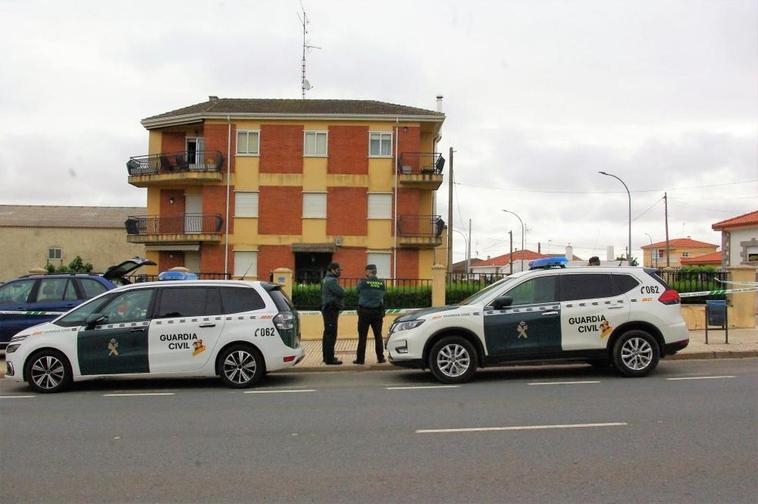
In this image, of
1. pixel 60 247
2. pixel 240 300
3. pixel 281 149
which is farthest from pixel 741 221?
pixel 60 247

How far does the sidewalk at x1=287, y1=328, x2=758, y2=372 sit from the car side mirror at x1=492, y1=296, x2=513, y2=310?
276 centimetres

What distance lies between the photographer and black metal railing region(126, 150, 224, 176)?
3425 centimetres

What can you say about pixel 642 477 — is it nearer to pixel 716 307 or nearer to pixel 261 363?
pixel 261 363

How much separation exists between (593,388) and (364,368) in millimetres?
4227

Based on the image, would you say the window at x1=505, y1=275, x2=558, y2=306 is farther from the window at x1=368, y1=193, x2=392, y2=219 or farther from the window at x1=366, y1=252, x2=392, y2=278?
the window at x1=368, y1=193, x2=392, y2=219

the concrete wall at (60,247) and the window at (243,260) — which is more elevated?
the concrete wall at (60,247)

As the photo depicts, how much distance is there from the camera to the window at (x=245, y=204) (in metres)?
34.4

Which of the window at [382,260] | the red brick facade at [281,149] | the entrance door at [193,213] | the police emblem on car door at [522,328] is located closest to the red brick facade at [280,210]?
the red brick facade at [281,149]

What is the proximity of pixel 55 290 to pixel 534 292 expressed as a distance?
9.69m

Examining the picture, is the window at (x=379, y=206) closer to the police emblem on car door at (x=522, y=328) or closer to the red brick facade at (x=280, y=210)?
the red brick facade at (x=280, y=210)

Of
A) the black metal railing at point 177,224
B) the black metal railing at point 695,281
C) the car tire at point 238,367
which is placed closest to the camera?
the car tire at point 238,367

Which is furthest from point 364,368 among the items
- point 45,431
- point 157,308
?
point 45,431

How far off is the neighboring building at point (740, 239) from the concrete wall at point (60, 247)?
43.8 metres

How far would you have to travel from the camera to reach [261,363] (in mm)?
10328
